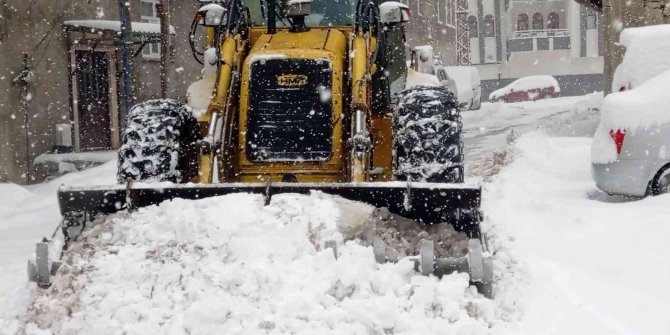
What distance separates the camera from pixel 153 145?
19.5ft

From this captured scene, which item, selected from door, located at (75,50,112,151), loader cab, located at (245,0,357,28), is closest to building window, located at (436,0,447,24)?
door, located at (75,50,112,151)

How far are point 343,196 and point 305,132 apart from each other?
1228 millimetres

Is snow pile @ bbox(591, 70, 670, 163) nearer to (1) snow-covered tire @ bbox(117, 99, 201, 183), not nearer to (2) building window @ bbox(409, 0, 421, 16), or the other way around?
(1) snow-covered tire @ bbox(117, 99, 201, 183)

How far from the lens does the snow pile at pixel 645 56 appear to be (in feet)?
28.7

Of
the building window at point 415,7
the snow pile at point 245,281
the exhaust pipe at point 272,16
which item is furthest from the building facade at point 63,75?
the building window at point 415,7

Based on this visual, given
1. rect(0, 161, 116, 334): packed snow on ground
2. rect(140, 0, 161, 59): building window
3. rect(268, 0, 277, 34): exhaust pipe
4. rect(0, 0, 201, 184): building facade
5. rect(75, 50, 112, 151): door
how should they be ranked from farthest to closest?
rect(140, 0, 161, 59): building window
rect(75, 50, 112, 151): door
rect(0, 0, 201, 184): building facade
rect(268, 0, 277, 34): exhaust pipe
rect(0, 161, 116, 334): packed snow on ground

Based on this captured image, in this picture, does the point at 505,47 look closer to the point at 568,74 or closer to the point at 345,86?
the point at 568,74

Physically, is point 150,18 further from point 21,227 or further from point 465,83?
point 465,83

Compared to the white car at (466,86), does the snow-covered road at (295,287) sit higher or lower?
lower

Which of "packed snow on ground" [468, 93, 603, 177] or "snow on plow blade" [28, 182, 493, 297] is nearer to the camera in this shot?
"snow on plow blade" [28, 182, 493, 297]

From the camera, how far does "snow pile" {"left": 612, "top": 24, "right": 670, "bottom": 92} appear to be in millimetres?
8750

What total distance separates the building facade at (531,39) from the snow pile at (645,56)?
1772 inches

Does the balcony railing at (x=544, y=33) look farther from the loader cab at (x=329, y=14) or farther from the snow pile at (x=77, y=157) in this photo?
the loader cab at (x=329, y=14)

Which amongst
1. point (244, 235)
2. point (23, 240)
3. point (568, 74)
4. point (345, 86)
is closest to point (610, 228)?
point (345, 86)
